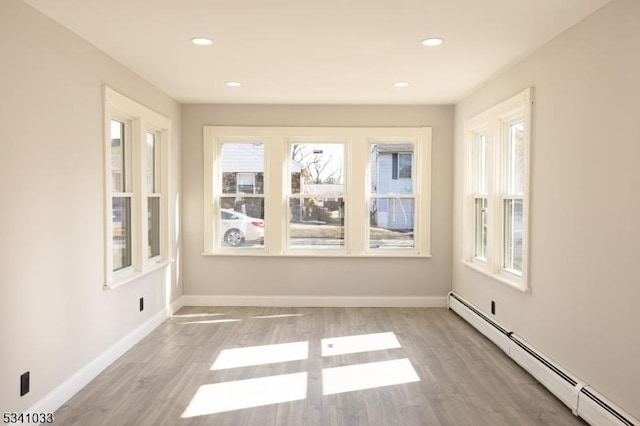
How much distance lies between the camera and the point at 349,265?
616cm

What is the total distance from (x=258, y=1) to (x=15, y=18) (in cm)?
137

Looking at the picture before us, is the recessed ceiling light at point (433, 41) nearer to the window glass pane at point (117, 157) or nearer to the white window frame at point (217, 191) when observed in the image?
the window glass pane at point (117, 157)

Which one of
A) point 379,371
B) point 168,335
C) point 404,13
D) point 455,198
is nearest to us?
point 404,13

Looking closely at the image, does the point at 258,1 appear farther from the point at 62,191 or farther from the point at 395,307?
the point at 395,307

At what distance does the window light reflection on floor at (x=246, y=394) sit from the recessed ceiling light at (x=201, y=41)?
2.53 m

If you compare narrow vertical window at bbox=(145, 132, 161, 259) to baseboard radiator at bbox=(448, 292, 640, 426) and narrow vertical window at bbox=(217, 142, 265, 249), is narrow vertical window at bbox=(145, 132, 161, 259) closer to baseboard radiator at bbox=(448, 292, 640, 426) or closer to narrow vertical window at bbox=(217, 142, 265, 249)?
narrow vertical window at bbox=(217, 142, 265, 249)

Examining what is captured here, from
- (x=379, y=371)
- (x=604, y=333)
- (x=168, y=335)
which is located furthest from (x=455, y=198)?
(x=168, y=335)

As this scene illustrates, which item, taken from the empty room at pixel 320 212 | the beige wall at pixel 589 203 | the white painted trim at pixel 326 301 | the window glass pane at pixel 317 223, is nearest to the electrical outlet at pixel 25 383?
the empty room at pixel 320 212

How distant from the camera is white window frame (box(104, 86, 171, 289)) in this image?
3.89 metres

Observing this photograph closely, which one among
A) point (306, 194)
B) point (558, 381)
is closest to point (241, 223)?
point (306, 194)

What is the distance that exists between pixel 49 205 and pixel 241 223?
3.26 m

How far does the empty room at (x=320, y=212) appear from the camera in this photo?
9.48 ft

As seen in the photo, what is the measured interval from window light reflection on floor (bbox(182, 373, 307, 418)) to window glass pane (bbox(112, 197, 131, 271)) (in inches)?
60.7

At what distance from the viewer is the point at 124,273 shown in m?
4.41
